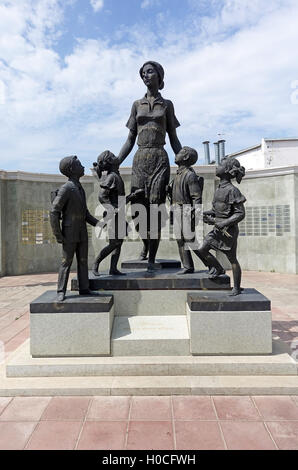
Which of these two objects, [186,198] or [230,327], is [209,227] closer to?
[186,198]

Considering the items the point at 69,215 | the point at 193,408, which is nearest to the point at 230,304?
the point at 193,408

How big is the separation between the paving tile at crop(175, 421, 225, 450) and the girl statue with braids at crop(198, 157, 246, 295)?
1375mm

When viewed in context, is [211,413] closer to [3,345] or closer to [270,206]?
[3,345]

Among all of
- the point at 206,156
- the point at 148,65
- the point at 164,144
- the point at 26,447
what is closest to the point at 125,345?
the point at 26,447

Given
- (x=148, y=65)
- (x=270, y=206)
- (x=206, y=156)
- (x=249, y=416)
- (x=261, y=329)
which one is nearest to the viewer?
(x=249, y=416)

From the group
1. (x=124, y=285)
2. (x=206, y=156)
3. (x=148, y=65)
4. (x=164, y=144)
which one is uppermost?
(x=206, y=156)

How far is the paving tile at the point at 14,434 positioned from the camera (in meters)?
2.16

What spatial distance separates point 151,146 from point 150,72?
892mm

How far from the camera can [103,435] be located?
2.25 metres

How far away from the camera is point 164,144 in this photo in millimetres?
4340

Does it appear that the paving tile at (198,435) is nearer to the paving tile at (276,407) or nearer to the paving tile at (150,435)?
the paving tile at (150,435)

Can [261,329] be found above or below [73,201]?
below

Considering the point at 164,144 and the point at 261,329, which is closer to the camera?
the point at 261,329

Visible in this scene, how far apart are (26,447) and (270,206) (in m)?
9.27
